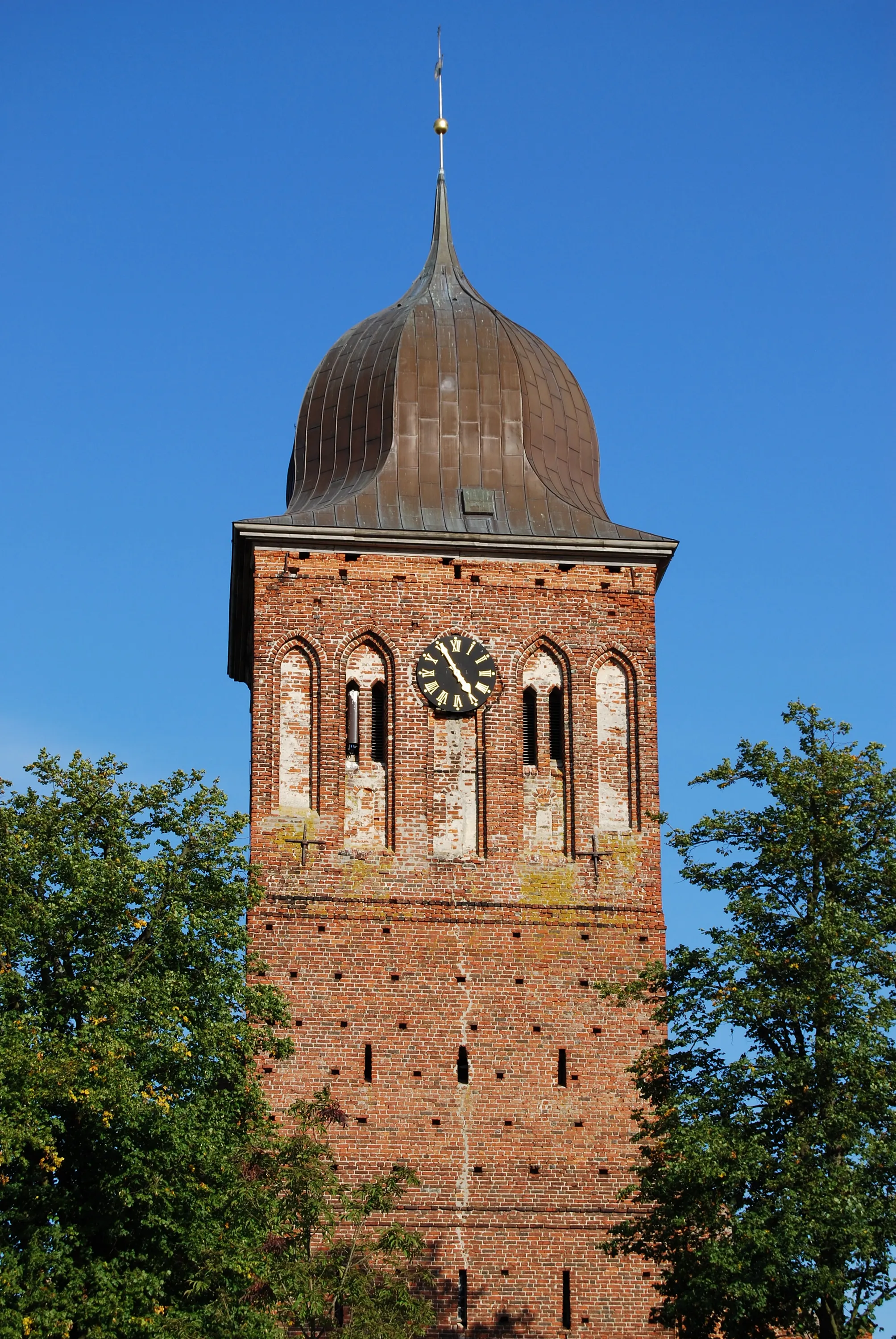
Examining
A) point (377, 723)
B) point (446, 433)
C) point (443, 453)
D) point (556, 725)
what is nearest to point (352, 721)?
point (377, 723)

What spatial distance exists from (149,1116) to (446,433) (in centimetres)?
1227

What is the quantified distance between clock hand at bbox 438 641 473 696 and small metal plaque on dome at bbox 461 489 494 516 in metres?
2.04

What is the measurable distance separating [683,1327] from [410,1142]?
5.65m

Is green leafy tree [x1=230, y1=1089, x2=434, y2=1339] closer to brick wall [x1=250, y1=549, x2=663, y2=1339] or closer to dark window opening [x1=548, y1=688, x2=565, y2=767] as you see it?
brick wall [x1=250, y1=549, x2=663, y2=1339]

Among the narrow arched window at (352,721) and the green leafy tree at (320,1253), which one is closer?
the green leafy tree at (320,1253)

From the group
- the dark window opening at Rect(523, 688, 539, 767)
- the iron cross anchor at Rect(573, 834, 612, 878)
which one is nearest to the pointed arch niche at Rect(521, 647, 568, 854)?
the dark window opening at Rect(523, 688, 539, 767)

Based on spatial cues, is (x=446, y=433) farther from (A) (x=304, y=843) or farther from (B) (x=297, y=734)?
(A) (x=304, y=843)

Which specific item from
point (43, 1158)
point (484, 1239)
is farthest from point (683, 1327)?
point (43, 1158)

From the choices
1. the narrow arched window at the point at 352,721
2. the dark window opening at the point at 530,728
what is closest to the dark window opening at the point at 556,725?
the dark window opening at the point at 530,728

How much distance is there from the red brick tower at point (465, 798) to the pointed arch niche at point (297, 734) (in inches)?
1.4

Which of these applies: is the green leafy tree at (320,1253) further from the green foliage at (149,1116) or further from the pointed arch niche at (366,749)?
the pointed arch niche at (366,749)

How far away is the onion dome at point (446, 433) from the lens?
3622 cm

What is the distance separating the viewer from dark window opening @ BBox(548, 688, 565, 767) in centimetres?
3503

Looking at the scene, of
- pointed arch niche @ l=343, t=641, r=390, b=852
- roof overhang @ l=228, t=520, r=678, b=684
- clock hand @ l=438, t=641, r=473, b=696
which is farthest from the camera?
roof overhang @ l=228, t=520, r=678, b=684
